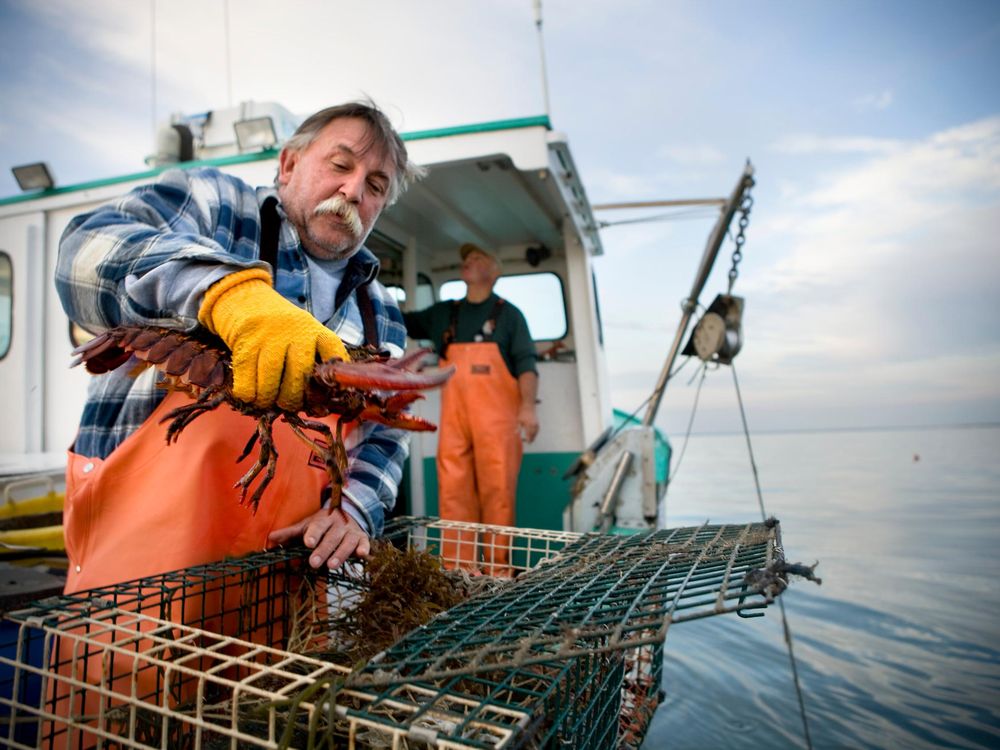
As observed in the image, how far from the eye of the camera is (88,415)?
69.1 inches

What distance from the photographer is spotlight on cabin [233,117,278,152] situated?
423 cm

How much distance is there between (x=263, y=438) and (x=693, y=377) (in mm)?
4316

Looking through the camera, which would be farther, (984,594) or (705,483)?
(705,483)

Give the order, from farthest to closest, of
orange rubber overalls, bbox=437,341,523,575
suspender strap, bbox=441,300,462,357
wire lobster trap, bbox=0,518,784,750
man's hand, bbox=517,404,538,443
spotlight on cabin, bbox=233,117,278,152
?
suspender strap, bbox=441,300,462,357
man's hand, bbox=517,404,538,443
orange rubber overalls, bbox=437,341,523,575
spotlight on cabin, bbox=233,117,278,152
wire lobster trap, bbox=0,518,784,750

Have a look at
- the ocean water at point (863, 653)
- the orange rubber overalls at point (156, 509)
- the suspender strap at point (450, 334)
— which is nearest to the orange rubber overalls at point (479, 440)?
the suspender strap at point (450, 334)

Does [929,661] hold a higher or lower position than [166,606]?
lower

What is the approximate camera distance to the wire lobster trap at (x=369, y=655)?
0.86 meters

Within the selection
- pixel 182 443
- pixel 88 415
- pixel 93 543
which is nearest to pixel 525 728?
pixel 182 443

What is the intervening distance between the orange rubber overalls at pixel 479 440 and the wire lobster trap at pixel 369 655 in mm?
2935

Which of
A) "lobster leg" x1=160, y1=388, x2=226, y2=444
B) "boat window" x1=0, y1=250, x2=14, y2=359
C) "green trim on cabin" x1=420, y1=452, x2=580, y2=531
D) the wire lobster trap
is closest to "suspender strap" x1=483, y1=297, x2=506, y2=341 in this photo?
"green trim on cabin" x1=420, y1=452, x2=580, y2=531

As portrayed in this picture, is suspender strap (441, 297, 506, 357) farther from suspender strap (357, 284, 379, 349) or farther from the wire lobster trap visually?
the wire lobster trap

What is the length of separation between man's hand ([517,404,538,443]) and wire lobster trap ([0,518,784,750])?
10.1 feet

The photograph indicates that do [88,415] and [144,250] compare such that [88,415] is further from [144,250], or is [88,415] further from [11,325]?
[11,325]

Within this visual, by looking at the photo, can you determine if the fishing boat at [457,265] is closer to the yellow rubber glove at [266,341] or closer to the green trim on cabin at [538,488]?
the green trim on cabin at [538,488]
